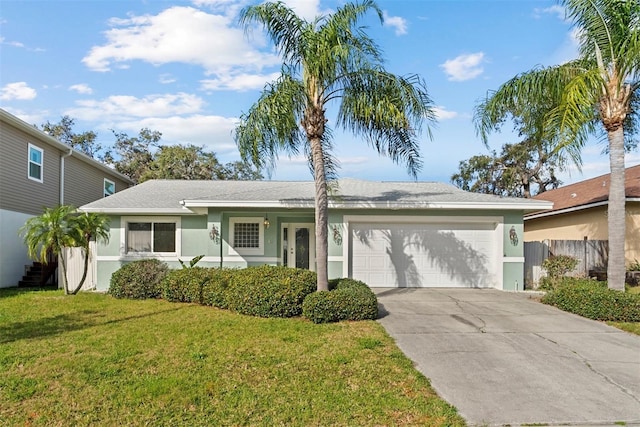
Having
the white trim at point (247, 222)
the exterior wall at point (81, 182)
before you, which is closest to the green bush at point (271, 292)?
the white trim at point (247, 222)

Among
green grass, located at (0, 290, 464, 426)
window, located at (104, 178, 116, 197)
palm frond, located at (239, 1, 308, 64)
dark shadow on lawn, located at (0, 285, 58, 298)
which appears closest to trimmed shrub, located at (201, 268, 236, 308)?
green grass, located at (0, 290, 464, 426)

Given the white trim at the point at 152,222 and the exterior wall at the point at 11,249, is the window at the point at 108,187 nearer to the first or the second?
the exterior wall at the point at 11,249

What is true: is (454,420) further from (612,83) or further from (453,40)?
(453,40)

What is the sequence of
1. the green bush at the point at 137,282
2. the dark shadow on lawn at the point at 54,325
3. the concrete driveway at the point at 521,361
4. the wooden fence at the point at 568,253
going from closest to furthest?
1. the concrete driveway at the point at 521,361
2. the dark shadow on lawn at the point at 54,325
3. the green bush at the point at 137,282
4. the wooden fence at the point at 568,253

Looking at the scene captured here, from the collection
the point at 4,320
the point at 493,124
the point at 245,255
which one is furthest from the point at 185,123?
the point at 493,124

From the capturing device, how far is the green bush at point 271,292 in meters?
8.21

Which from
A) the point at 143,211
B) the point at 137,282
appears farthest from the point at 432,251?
the point at 143,211

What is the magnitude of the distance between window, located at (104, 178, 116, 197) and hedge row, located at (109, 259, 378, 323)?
11178 millimetres

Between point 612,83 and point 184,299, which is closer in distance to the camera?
point 612,83

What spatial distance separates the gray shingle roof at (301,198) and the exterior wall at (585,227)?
4.57 meters

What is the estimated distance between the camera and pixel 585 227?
50.2 ft

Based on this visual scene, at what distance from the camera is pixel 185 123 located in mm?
22203

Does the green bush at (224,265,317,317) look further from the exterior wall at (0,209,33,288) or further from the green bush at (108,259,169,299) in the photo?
the exterior wall at (0,209,33,288)

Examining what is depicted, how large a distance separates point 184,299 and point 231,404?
A: 6540 mm
